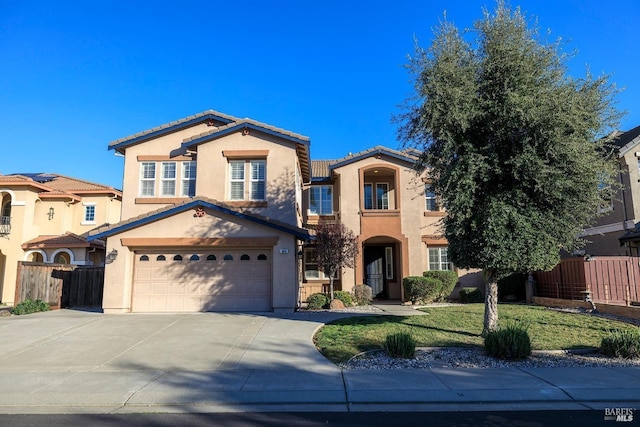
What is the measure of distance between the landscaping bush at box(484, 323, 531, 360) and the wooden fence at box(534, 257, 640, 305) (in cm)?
892

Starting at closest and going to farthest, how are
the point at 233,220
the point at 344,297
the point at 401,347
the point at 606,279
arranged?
the point at 401,347 → the point at 233,220 → the point at 606,279 → the point at 344,297

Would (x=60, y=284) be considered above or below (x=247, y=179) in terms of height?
below

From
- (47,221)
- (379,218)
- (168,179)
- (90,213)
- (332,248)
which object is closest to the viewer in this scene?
(332,248)

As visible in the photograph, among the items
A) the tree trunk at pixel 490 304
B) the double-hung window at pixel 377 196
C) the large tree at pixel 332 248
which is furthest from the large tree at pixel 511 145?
the double-hung window at pixel 377 196

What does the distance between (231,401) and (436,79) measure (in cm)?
862

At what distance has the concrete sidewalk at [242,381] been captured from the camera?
269 inches

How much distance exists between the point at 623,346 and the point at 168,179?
54.8 ft

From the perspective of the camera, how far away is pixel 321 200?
912 inches

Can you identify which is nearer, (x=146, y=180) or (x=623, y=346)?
(x=623, y=346)

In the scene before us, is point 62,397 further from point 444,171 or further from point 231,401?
point 444,171

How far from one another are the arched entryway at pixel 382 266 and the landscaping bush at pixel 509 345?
489 inches

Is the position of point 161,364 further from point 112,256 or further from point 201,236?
point 112,256

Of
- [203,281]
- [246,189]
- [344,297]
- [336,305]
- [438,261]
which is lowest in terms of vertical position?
[336,305]

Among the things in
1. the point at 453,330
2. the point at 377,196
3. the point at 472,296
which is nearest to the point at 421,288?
the point at 472,296
